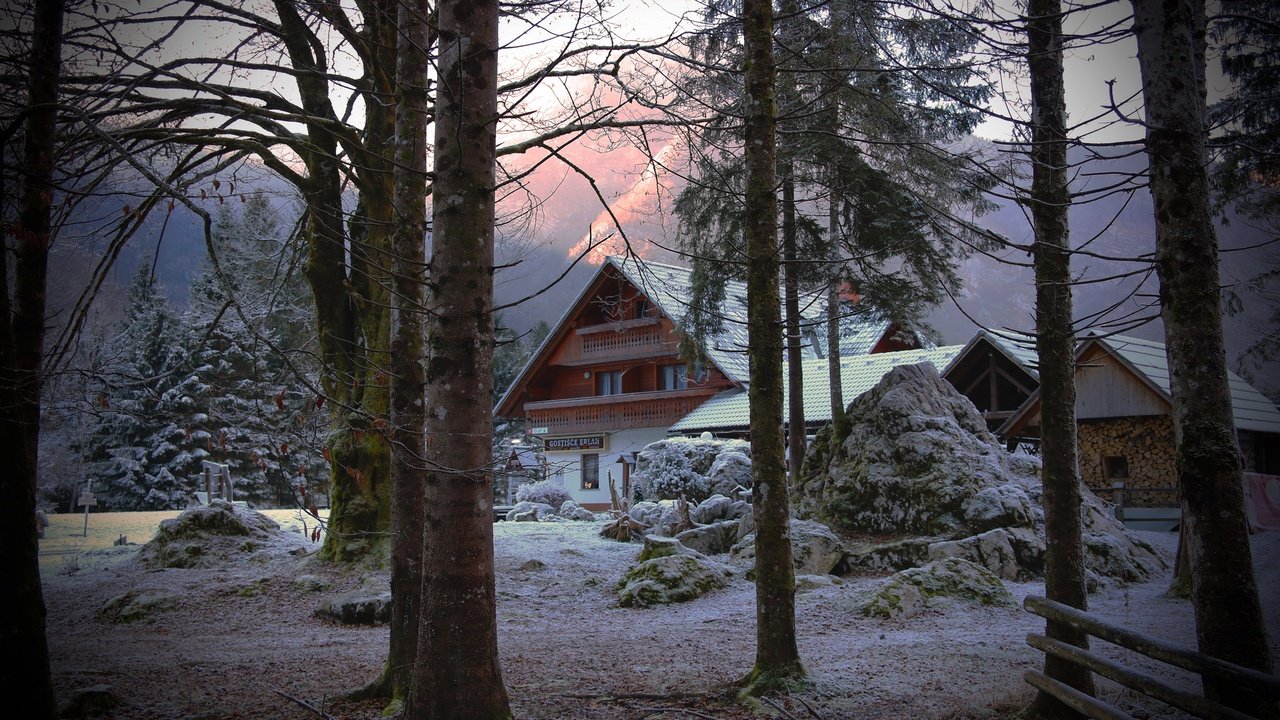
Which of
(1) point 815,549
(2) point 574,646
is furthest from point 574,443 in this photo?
(2) point 574,646

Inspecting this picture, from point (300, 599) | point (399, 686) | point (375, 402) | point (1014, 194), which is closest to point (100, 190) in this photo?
point (375, 402)

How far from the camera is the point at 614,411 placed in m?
33.5

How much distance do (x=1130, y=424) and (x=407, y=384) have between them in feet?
75.7

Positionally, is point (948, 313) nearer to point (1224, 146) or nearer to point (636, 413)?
point (636, 413)

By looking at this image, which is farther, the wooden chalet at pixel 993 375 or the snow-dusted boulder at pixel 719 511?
the wooden chalet at pixel 993 375

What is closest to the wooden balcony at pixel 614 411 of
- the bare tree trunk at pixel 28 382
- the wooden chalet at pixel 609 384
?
the wooden chalet at pixel 609 384

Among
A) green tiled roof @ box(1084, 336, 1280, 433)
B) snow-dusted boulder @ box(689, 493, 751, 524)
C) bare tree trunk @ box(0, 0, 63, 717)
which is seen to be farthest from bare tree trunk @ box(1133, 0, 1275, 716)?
green tiled roof @ box(1084, 336, 1280, 433)

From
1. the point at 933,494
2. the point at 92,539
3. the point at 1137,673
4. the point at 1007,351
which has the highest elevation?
the point at 1007,351

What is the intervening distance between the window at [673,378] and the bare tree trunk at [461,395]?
27.9m

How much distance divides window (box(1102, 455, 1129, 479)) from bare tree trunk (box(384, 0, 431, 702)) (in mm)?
23080

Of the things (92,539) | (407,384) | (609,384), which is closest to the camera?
(407,384)

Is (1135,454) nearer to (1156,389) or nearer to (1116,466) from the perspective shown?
(1116,466)

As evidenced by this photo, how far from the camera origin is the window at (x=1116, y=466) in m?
23.2

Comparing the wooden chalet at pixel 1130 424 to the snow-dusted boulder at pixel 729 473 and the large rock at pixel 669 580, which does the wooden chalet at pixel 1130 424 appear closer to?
the snow-dusted boulder at pixel 729 473
